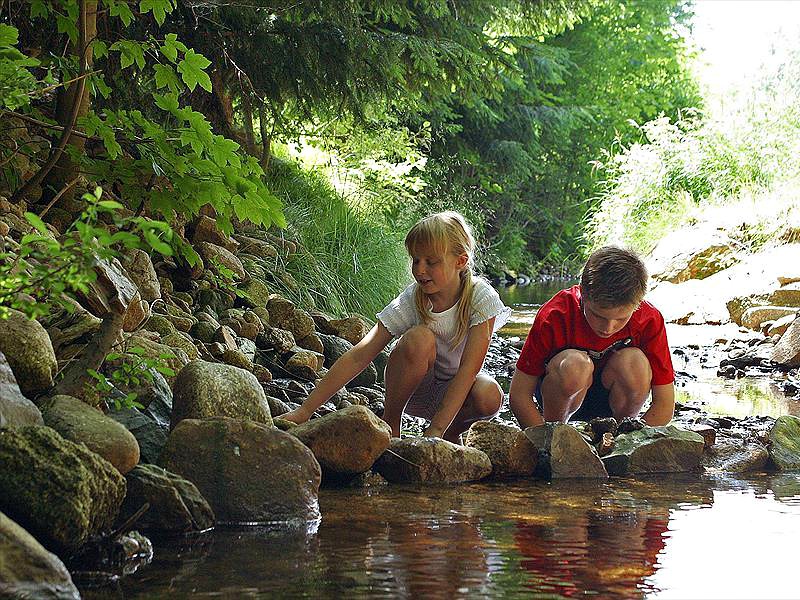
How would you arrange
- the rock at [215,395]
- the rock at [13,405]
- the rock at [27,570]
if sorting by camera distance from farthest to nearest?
the rock at [215,395]
the rock at [13,405]
the rock at [27,570]

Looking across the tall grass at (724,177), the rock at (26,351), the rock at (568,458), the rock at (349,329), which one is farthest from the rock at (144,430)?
the tall grass at (724,177)

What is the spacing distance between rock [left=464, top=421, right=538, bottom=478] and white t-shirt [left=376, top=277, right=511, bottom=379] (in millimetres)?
408

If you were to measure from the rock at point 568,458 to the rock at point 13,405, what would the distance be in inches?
76.7

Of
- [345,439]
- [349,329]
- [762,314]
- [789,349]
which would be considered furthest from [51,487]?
[762,314]

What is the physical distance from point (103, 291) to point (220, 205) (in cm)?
50

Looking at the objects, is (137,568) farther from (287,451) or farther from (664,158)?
(664,158)

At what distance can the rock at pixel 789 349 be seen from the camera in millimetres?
7625

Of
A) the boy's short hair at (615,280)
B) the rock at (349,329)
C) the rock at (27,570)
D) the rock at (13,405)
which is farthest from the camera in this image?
the rock at (349,329)

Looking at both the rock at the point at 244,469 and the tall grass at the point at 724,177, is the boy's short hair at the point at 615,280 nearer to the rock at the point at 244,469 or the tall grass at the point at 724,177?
the rock at the point at 244,469

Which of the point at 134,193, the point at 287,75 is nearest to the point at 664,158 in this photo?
the point at 287,75

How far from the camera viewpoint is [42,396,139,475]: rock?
2736 mm

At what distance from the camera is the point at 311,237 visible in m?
8.15

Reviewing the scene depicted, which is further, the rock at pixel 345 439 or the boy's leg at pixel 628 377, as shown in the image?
the boy's leg at pixel 628 377

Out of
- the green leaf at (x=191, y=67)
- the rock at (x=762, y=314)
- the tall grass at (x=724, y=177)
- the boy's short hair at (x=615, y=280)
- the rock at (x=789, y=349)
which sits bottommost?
the boy's short hair at (x=615, y=280)
